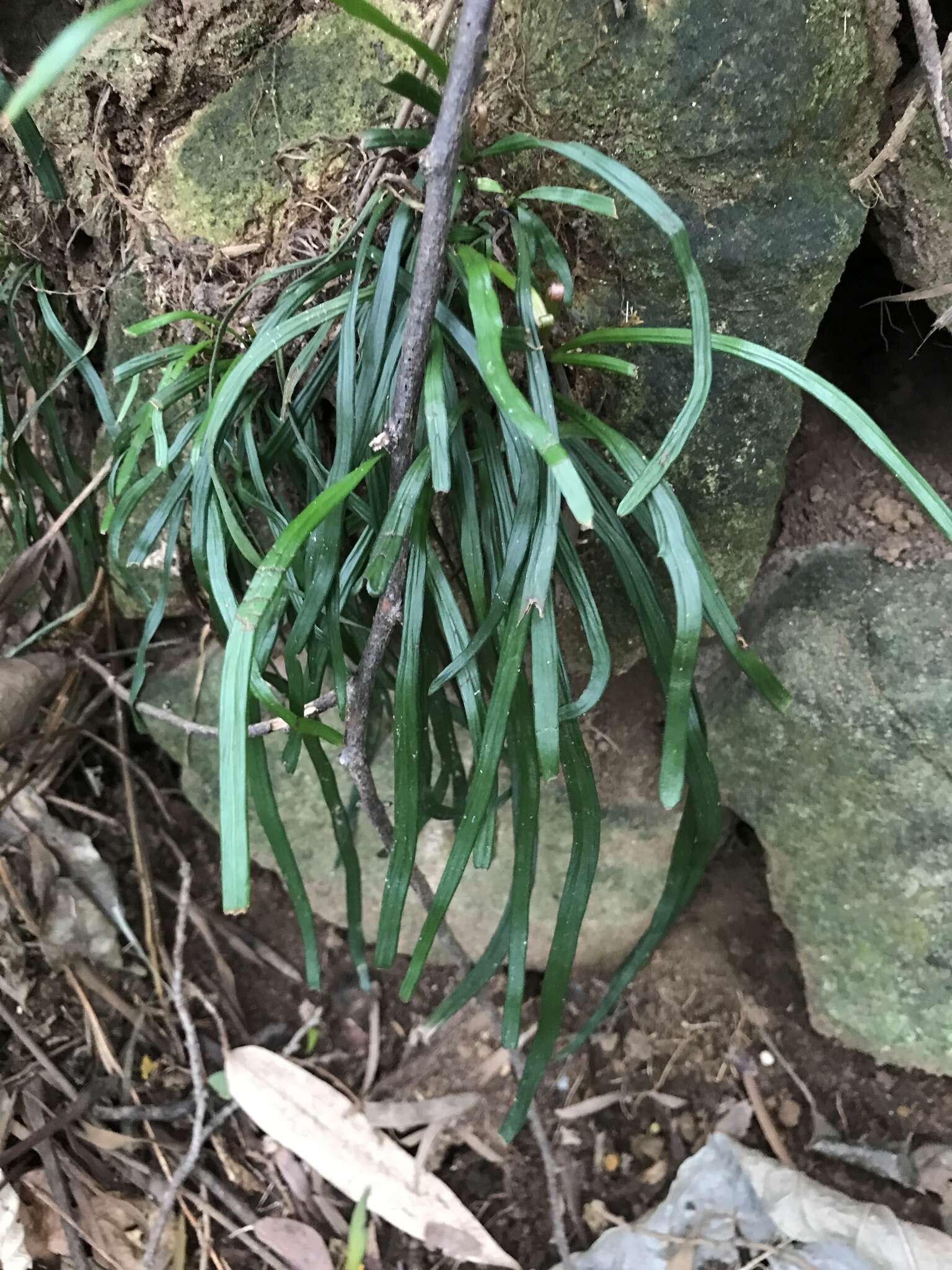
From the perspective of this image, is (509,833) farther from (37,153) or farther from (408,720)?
(37,153)

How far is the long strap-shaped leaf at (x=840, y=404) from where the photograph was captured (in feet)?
1.60

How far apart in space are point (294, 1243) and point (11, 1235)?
0.29 meters

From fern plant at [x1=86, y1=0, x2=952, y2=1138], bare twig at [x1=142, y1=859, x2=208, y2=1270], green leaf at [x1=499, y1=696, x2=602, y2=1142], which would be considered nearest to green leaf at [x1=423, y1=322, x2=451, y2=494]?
fern plant at [x1=86, y1=0, x2=952, y2=1138]

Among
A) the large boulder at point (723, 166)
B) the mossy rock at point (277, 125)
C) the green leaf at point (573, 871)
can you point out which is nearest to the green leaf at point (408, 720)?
the green leaf at point (573, 871)

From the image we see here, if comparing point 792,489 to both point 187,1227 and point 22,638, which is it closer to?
point 22,638

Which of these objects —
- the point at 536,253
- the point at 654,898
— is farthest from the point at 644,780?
the point at 536,253

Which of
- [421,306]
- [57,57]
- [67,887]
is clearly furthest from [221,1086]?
[57,57]

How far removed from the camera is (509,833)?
37.5 inches

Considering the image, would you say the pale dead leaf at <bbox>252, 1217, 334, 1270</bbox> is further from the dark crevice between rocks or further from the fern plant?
the dark crevice between rocks

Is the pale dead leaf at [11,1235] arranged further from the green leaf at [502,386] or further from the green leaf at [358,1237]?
the green leaf at [502,386]

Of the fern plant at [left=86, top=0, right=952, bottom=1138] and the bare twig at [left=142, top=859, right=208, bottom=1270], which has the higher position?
the fern plant at [left=86, top=0, right=952, bottom=1138]

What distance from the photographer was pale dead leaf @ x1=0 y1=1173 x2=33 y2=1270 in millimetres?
845

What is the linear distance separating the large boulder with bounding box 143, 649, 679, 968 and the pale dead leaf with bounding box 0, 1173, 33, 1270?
0.42 meters

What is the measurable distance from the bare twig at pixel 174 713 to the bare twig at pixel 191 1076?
0.70 ft
